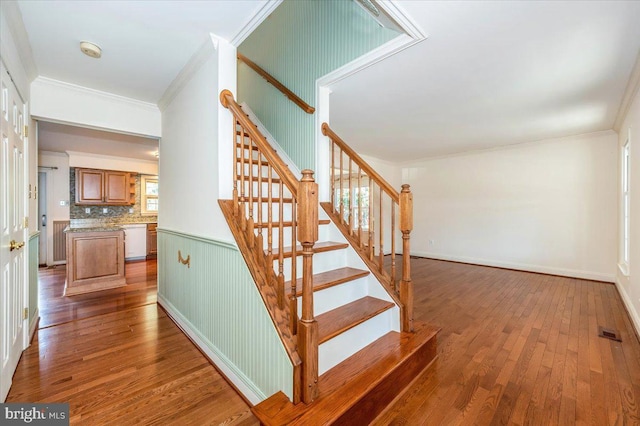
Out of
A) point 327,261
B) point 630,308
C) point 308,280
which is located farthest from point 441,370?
point 630,308

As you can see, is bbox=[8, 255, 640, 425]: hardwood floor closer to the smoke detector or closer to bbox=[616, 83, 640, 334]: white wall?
bbox=[616, 83, 640, 334]: white wall

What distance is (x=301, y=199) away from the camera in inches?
51.0

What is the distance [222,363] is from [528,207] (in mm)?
5595

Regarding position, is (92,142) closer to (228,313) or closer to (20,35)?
(20,35)

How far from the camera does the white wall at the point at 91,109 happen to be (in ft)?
8.43

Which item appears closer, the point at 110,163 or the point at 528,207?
the point at 528,207

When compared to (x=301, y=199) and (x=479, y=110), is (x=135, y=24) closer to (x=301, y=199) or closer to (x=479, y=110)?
(x=301, y=199)

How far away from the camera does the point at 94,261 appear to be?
13.1ft

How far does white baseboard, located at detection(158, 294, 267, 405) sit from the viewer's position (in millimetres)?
1654

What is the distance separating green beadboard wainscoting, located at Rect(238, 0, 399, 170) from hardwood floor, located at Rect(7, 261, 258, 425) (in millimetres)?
2032

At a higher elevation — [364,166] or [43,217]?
[364,166]

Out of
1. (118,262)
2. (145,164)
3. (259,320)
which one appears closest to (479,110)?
(259,320)

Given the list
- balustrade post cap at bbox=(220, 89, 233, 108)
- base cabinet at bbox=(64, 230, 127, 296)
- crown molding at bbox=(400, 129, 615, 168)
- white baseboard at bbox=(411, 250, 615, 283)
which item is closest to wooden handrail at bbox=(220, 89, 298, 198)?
balustrade post cap at bbox=(220, 89, 233, 108)

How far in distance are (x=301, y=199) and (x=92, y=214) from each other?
6973 millimetres
